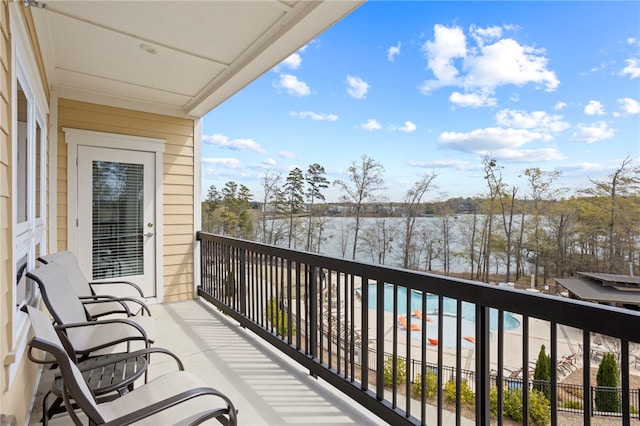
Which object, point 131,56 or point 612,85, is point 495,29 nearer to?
point 612,85

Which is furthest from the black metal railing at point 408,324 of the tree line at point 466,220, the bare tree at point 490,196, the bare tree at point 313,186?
the bare tree at point 313,186

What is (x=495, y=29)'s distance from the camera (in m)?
22.5

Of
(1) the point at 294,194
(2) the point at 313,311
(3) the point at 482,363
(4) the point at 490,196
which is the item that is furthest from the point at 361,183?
(3) the point at 482,363

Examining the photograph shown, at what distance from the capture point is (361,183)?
54.3ft

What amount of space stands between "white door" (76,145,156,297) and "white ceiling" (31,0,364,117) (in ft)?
2.64

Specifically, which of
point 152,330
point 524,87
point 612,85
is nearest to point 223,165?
point 152,330

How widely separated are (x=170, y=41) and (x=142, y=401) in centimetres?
281

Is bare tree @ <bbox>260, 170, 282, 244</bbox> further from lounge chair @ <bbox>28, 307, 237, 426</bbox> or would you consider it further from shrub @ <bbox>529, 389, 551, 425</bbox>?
lounge chair @ <bbox>28, 307, 237, 426</bbox>

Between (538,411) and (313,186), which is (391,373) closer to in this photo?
(538,411)

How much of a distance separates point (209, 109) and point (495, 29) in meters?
24.7

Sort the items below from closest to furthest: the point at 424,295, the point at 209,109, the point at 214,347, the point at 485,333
→ 1. the point at 485,333
2. the point at 424,295
3. the point at 214,347
4. the point at 209,109

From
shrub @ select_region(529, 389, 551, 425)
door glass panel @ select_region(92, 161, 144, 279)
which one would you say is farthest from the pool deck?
door glass panel @ select_region(92, 161, 144, 279)

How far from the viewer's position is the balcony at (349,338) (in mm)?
1287

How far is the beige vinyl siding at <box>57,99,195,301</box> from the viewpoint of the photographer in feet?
14.6
